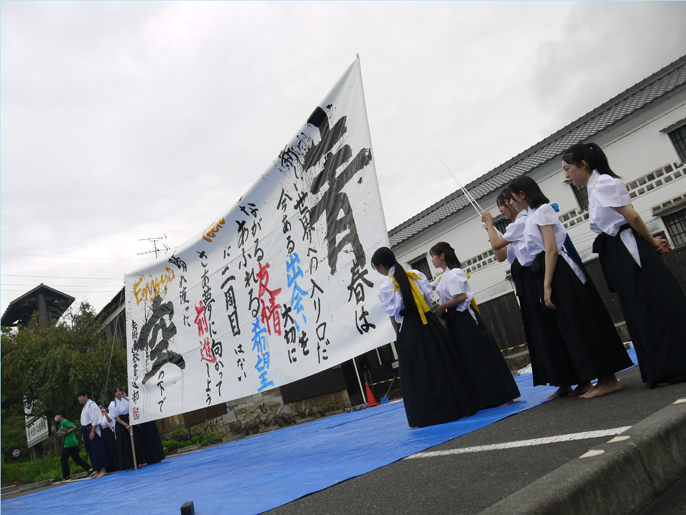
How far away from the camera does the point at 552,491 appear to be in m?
1.24

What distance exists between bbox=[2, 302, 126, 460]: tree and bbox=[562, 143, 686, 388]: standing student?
15289 mm

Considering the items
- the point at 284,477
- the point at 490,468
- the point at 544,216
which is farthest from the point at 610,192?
the point at 284,477

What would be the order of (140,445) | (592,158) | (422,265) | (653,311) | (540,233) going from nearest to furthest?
1. (653,311)
2. (592,158)
3. (540,233)
4. (140,445)
5. (422,265)

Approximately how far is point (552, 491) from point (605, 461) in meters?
0.23

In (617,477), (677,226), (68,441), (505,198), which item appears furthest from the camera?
(677,226)

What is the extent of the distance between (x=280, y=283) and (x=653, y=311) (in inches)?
130

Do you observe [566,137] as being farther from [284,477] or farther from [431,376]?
[284,477]

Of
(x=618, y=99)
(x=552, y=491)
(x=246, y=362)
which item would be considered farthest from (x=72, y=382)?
(x=618, y=99)

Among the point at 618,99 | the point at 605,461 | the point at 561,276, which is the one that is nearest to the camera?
the point at 605,461

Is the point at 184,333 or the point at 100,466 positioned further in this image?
the point at 100,466

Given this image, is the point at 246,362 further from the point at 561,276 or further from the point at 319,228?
the point at 561,276

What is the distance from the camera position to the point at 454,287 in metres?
4.39

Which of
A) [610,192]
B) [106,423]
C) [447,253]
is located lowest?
[106,423]

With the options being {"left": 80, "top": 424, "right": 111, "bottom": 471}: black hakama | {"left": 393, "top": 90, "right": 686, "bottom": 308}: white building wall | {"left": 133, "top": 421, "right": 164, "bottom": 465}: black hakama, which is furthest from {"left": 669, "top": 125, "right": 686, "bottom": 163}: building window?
{"left": 80, "top": 424, "right": 111, "bottom": 471}: black hakama
